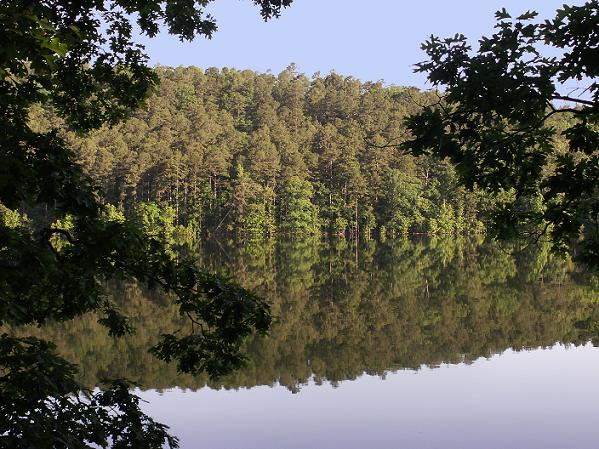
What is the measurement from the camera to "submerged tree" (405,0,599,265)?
19.1 feet

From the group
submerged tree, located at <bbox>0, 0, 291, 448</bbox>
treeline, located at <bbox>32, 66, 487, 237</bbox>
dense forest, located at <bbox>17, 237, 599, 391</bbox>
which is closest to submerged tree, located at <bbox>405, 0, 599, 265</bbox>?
submerged tree, located at <bbox>0, 0, 291, 448</bbox>

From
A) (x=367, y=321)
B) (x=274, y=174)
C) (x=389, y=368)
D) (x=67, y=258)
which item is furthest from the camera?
(x=274, y=174)

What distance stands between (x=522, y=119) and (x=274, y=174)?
74.6 meters

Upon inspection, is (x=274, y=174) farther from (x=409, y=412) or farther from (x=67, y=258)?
(x=67, y=258)

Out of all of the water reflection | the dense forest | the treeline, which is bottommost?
the water reflection

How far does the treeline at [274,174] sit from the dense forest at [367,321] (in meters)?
34.6

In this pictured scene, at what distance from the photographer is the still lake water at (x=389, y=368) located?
1298 centimetres

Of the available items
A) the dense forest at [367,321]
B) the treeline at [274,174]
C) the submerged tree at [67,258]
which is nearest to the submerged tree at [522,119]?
the submerged tree at [67,258]

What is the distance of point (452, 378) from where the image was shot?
55.2 ft

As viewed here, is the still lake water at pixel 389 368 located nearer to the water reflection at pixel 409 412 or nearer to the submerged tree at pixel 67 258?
the water reflection at pixel 409 412

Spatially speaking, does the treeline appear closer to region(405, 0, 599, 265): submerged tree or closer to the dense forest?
the dense forest

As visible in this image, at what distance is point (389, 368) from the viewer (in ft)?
58.7

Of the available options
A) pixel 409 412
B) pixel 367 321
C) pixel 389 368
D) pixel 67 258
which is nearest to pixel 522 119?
pixel 67 258

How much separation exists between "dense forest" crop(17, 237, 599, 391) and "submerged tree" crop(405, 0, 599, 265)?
22.5 ft
